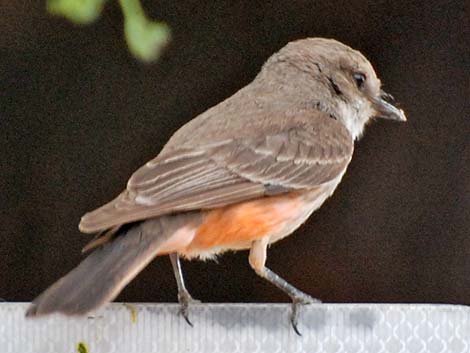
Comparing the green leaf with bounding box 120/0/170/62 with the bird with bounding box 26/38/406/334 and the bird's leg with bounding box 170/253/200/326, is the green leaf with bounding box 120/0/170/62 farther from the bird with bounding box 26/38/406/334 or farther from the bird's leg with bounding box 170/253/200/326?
the bird's leg with bounding box 170/253/200/326

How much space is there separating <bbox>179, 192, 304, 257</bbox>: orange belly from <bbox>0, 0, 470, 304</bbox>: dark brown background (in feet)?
2.74

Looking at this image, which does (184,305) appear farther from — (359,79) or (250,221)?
(359,79)

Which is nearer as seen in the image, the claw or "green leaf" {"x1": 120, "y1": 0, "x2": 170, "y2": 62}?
the claw

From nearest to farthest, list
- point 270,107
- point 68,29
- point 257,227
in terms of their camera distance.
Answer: point 257,227 → point 270,107 → point 68,29

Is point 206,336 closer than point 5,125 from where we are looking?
Yes

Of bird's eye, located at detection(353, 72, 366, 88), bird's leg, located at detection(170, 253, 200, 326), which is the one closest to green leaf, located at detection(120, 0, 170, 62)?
bird's eye, located at detection(353, 72, 366, 88)

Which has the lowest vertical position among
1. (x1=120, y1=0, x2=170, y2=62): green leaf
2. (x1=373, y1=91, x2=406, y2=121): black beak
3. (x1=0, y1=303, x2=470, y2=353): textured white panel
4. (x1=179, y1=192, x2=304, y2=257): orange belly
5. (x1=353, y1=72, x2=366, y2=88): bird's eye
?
(x1=0, y1=303, x2=470, y2=353): textured white panel

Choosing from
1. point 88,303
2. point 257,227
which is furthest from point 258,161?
point 88,303

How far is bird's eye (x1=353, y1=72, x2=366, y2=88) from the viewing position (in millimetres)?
3715

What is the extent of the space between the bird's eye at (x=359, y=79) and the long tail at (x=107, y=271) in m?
0.94

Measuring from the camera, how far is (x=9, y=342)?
9.69ft

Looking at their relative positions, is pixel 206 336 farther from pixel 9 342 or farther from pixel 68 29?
pixel 68 29

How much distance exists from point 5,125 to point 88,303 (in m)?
1.50

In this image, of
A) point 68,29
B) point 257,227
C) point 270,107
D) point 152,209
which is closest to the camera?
point 152,209
